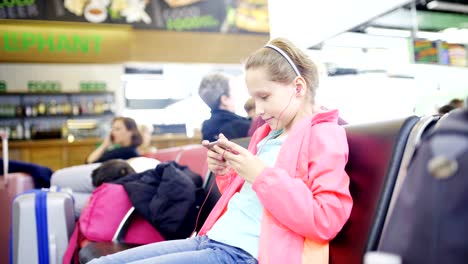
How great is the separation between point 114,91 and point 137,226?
6795 millimetres

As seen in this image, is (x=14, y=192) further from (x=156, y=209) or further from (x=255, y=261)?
(x=255, y=261)

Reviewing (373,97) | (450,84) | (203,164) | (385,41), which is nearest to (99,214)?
(203,164)

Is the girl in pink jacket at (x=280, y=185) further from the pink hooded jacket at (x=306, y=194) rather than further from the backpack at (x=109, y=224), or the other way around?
the backpack at (x=109, y=224)

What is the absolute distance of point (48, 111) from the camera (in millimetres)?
8273

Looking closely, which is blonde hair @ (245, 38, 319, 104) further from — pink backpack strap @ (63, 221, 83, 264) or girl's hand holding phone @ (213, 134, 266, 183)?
pink backpack strap @ (63, 221, 83, 264)

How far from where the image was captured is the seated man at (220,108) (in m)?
3.15

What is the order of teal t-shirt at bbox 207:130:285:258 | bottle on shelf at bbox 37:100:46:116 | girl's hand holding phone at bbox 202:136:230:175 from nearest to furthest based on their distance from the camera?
teal t-shirt at bbox 207:130:285:258, girl's hand holding phone at bbox 202:136:230:175, bottle on shelf at bbox 37:100:46:116

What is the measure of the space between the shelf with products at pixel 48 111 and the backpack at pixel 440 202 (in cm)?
836

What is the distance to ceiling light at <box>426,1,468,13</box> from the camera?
476 cm

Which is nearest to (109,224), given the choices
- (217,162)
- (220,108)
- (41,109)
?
(217,162)

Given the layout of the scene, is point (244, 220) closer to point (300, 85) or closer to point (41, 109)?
point (300, 85)

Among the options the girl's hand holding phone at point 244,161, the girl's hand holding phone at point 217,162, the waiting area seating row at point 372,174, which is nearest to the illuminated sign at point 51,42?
the girl's hand holding phone at point 217,162

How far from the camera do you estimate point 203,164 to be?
3148mm

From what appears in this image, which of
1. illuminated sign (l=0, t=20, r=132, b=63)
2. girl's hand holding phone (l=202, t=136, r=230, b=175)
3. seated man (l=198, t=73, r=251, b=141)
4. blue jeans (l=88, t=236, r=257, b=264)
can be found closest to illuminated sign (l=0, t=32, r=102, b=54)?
illuminated sign (l=0, t=20, r=132, b=63)
